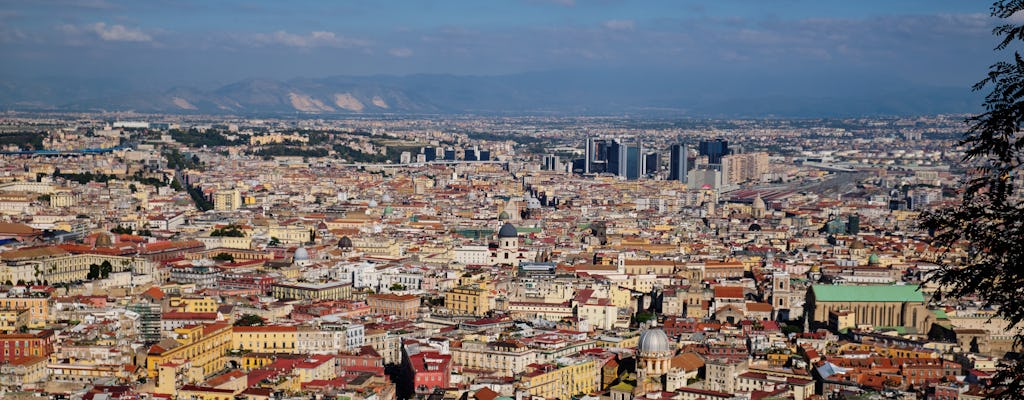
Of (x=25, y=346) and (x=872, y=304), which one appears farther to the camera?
(x=872, y=304)

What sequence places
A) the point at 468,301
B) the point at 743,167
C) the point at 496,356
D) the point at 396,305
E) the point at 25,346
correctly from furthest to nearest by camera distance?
the point at 743,167, the point at 468,301, the point at 396,305, the point at 496,356, the point at 25,346

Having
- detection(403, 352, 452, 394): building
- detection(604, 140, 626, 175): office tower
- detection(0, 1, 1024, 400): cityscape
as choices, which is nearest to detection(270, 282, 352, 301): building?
detection(0, 1, 1024, 400): cityscape

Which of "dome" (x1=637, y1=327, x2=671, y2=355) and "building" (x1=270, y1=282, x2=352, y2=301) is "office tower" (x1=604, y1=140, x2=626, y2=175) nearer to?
"building" (x1=270, y1=282, x2=352, y2=301)

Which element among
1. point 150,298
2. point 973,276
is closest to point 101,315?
point 150,298

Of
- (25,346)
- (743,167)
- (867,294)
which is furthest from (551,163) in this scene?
(25,346)

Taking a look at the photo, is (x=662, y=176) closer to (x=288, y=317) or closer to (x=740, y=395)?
(x=288, y=317)

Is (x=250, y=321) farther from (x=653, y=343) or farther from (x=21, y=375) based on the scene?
(x=653, y=343)
